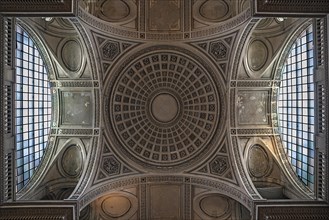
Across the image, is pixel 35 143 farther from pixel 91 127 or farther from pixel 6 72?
pixel 6 72

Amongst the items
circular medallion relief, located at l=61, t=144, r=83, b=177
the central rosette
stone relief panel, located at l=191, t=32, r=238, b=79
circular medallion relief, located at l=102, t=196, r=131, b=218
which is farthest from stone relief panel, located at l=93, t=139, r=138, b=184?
stone relief panel, located at l=191, t=32, r=238, b=79

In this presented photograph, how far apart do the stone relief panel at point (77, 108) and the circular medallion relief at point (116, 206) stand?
6430mm

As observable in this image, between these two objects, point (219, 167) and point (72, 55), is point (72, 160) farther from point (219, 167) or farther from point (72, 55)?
point (219, 167)

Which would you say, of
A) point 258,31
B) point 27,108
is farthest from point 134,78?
point 258,31

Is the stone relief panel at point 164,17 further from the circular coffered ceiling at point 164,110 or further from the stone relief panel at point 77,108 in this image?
the stone relief panel at point 77,108

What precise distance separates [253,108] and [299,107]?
366 cm

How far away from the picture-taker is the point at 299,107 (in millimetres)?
23453

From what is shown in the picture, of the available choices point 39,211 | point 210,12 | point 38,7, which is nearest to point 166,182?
point 39,211

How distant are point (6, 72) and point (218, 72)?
14773 mm

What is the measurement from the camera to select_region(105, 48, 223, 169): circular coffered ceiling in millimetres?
26094

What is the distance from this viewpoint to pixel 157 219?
26.7 m

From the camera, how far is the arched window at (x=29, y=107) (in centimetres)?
2144

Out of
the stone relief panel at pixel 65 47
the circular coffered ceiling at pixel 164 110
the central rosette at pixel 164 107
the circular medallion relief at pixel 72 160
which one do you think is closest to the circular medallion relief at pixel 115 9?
the stone relief panel at pixel 65 47

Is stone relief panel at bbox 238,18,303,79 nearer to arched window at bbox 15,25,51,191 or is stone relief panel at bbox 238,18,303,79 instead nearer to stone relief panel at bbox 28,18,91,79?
stone relief panel at bbox 28,18,91,79
